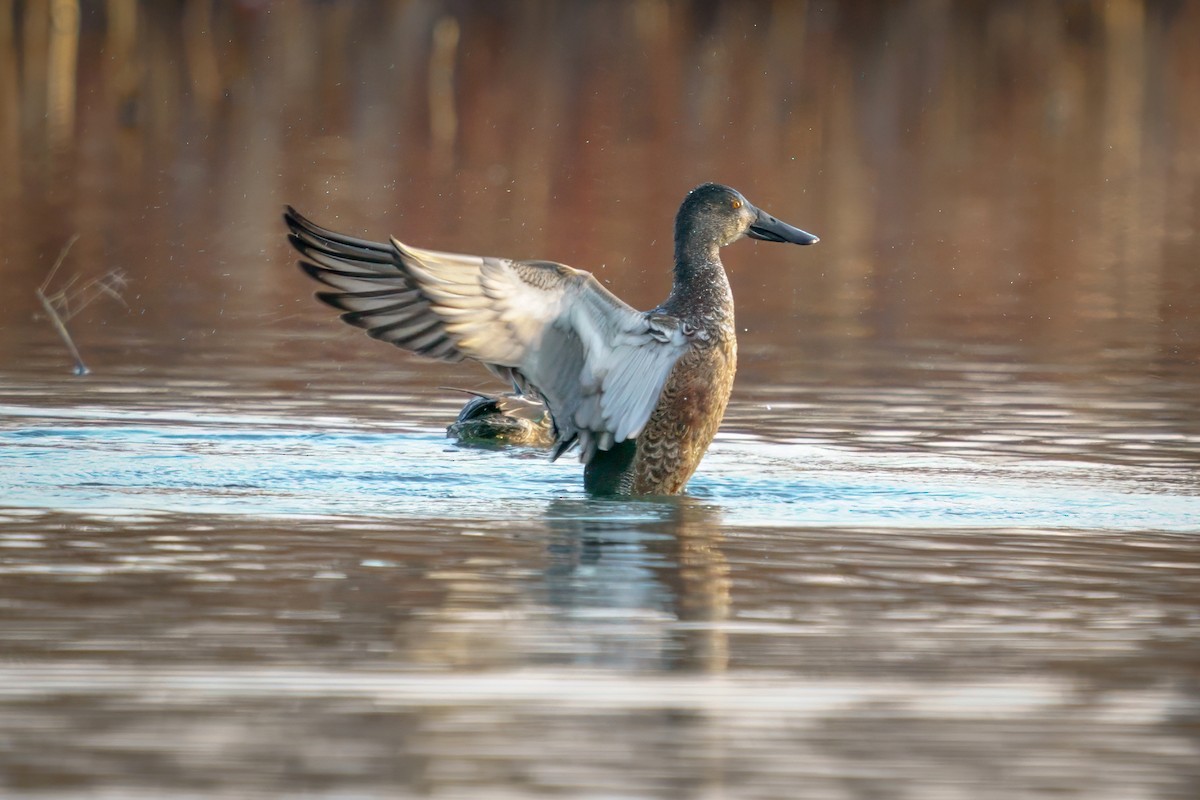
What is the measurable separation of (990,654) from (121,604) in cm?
216

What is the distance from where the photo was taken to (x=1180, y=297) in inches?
578

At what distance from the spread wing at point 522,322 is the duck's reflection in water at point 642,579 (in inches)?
14.1

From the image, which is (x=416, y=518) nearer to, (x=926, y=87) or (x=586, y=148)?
(x=586, y=148)

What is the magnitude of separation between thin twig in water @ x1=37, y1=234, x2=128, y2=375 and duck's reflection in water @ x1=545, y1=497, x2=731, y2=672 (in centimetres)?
365

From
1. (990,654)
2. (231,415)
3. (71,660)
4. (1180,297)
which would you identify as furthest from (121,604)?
(1180,297)

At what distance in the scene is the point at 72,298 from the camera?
12945mm

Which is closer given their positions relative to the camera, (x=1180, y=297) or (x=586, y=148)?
(x=1180, y=297)

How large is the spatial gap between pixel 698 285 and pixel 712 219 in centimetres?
38

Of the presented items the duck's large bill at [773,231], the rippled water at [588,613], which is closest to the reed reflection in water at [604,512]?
the rippled water at [588,613]

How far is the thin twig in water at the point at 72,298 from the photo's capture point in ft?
35.1

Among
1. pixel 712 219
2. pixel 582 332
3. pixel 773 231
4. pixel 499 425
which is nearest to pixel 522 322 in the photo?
pixel 582 332

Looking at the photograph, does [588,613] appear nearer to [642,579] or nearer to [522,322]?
[642,579]

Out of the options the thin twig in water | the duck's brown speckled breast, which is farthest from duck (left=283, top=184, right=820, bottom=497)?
the thin twig in water

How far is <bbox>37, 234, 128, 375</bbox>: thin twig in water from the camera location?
35.1 feet
